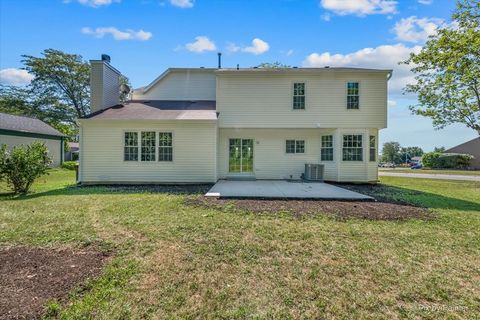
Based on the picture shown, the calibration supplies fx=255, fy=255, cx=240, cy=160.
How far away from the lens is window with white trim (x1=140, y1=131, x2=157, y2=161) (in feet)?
39.3

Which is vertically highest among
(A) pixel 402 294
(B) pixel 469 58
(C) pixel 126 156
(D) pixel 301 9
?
(D) pixel 301 9

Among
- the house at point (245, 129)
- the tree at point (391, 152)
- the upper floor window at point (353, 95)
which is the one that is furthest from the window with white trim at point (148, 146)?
the tree at point (391, 152)

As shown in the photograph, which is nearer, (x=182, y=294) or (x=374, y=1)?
(x=182, y=294)

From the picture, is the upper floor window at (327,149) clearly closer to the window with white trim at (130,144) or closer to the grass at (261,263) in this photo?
the grass at (261,263)

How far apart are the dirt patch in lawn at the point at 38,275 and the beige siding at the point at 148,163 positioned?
25.6ft

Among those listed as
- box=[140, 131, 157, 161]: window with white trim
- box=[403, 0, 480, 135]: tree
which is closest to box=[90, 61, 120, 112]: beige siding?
box=[140, 131, 157, 161]: window with white trim

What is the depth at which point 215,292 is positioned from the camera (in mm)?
3109

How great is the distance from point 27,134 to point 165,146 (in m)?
18.2

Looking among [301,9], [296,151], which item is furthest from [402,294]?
[301,9]

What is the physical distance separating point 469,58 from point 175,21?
16.2 m

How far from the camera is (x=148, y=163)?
12.0m

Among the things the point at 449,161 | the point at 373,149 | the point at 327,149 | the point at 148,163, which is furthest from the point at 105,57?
the point at 449,161

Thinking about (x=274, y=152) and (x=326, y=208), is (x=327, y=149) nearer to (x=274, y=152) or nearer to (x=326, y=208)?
(x=274, y=152)

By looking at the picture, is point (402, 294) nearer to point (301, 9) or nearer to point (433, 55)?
point (301, 9)
